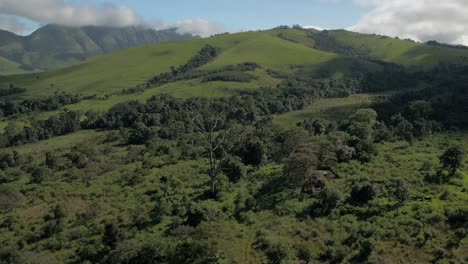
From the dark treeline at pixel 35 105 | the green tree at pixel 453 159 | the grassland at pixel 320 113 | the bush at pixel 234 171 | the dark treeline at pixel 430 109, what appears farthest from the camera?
the dark treeline at pixel 35 105

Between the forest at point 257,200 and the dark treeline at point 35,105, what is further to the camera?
the dark treeline at point 35,105

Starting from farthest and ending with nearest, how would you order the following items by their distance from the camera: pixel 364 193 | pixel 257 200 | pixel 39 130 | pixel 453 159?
pixel 39 130, pixel 453 159, pixel 257 200, pixel 364 193

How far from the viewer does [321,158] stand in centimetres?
5888

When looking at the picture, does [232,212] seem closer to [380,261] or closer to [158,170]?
[380,261]

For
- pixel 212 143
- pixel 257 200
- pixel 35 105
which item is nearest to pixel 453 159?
pixel 257 200

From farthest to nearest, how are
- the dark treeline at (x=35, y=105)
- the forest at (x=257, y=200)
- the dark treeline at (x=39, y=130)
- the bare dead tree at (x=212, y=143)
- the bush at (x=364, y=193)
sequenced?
the dark treeline at (x=35, y=105)
the dark treeline at (x=39, y=130)
the bare dead tree at (x=212, y=143)
the bush at (x=364, y=193)
the forest at (x=257, y=200)

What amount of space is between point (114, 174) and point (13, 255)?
34.2m

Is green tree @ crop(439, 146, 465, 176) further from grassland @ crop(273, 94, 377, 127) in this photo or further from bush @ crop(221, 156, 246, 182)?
grassland @ crop(273, 94, 377, 127)

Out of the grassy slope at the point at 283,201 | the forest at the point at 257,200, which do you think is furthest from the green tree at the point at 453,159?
the grassy slope at the point at 283,201

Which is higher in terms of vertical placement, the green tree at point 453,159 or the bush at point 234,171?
the green tree at point 453,159

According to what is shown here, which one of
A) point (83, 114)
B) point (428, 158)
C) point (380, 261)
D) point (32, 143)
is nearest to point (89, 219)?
point (380, 261)

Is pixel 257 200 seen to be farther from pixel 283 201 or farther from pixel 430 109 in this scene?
pixel 430 109

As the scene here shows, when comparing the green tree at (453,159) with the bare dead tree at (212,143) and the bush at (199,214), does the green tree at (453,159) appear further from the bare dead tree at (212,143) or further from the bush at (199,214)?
the bush at (199,214)

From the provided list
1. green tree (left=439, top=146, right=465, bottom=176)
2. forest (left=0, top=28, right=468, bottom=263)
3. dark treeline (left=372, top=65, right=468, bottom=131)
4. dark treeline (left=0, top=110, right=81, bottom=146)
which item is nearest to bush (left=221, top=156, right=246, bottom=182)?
forest (left=0, top=28, right=468, bottom=263)
